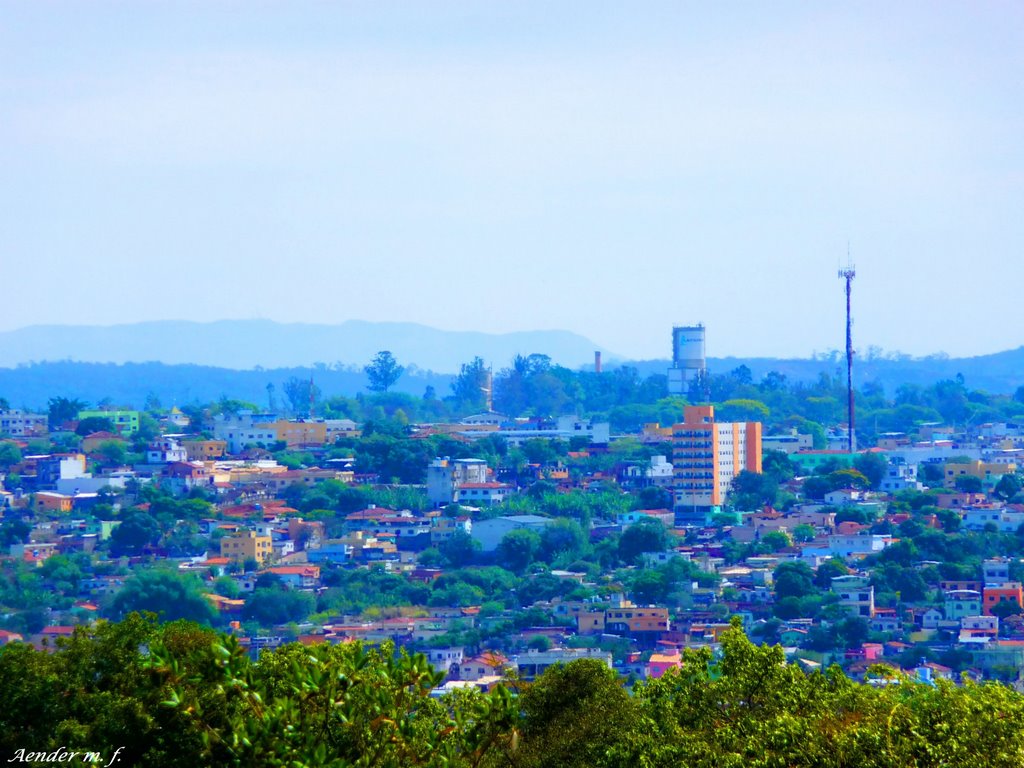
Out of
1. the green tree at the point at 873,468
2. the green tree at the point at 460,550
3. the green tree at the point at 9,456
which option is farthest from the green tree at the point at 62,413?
the green tree at the point at 873,468

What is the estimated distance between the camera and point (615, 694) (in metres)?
9.20

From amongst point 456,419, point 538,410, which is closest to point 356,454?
point 456,419

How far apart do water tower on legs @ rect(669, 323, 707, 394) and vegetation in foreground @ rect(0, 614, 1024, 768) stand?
2206 inches

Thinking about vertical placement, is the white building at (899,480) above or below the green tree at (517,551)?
above

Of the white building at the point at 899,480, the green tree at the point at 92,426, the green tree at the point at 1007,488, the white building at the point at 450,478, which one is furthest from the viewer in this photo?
the green tree at the point at 92,426

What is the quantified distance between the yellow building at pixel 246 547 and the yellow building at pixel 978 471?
604 inches

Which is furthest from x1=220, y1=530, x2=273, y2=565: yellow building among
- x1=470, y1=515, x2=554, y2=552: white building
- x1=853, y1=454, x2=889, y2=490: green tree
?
x1=853, y1=454, x2=889, y2=490: green tree

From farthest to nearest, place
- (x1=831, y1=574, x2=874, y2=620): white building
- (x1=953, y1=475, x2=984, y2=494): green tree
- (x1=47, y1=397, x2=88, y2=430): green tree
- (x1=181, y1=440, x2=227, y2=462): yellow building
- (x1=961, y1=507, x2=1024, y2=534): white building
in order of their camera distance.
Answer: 1. (x1=47, y1=397, x2=88, y2=430): green tree
2. (x1=181, y1=440, x2=227, y2=462): yellow building
3. (x1=953, y1=475, x2=984, y2=494): green tree
4. (x1=961, y1=507, x2=1024, y2=534): white building
5. (x1=831, y1=574, x2=874, y2=620): white building

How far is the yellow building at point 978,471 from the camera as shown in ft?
137

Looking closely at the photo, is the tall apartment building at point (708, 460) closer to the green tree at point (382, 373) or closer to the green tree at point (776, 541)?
the green tree at point (776, 541)

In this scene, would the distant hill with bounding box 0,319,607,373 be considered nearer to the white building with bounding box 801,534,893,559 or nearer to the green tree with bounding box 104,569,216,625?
the white building with bounding box 801,534,893,559

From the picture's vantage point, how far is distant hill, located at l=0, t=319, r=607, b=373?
17962cm

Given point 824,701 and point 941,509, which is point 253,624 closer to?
point 941,509

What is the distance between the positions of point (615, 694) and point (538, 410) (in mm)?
55122
